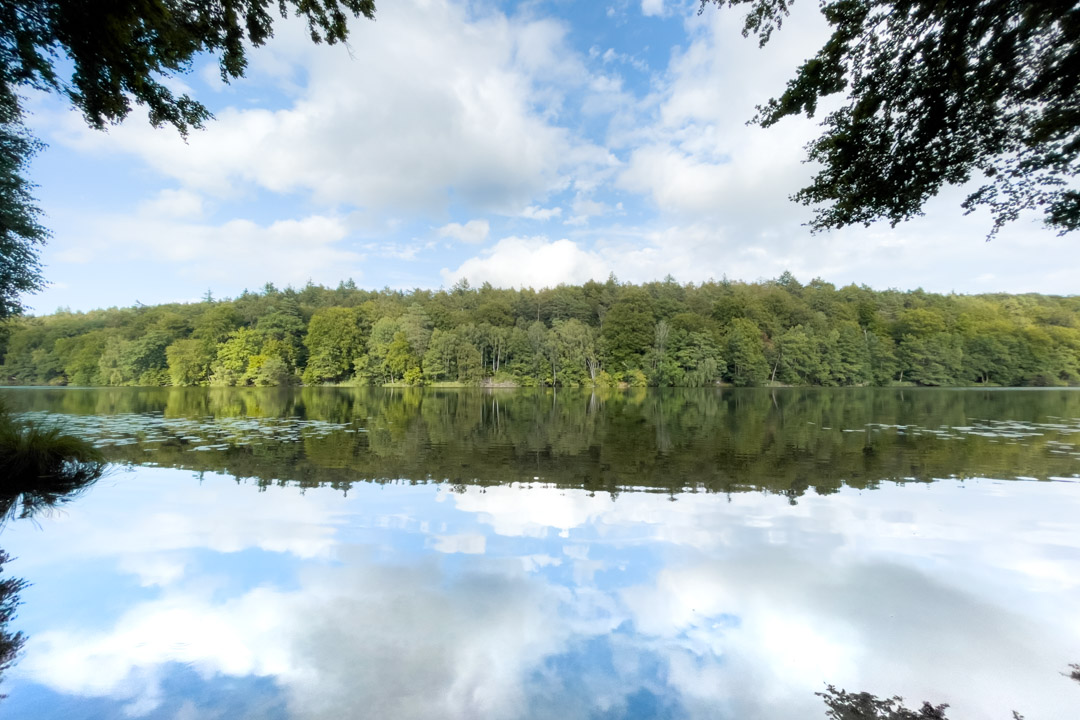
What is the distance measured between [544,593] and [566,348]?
65.1m

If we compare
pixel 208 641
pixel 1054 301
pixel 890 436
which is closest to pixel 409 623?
pixel 208 641

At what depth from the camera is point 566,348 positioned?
6950 cm

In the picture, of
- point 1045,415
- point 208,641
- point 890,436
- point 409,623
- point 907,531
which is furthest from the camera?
point 1045,415

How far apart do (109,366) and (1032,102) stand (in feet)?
321

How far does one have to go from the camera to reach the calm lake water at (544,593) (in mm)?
3203

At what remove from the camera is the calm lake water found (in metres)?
3.20

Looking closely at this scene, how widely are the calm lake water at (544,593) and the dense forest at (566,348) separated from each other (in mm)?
58910

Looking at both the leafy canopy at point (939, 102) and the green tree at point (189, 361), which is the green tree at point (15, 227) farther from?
the green tree at point (189, 361)

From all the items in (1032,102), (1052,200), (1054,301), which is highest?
(1054,301)

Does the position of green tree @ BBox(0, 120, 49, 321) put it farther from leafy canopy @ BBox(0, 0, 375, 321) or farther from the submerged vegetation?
leafy canopy @ BBox(0, 0, 375, 321)

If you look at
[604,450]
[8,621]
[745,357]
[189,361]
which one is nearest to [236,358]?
[189,361]

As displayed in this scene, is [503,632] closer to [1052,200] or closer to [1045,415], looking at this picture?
[1052,200]

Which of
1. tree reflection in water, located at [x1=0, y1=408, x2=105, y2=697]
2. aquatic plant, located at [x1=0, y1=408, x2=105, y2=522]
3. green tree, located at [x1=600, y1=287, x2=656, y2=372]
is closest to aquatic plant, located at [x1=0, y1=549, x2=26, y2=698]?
tree reflection in water, located at [x1=0, y1=408, x2=105, y2=697]

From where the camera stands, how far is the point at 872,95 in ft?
24.6
